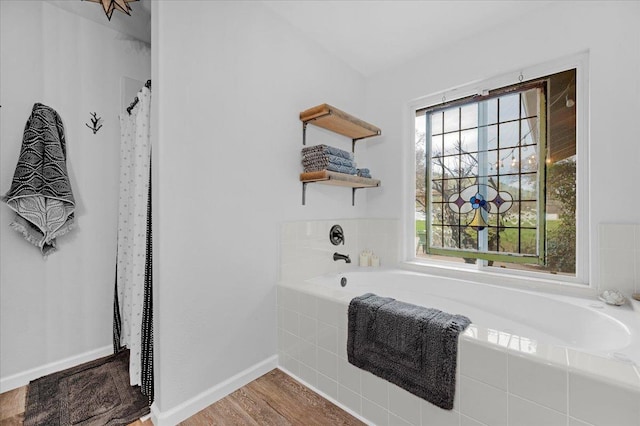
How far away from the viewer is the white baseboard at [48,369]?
1.68m

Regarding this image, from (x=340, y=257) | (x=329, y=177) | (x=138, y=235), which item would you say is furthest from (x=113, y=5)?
(x=340, y=257)

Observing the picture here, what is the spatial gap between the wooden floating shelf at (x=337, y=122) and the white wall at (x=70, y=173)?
1.40m

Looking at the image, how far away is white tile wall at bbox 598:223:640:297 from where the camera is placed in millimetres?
1654

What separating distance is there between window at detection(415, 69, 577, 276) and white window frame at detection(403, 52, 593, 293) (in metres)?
0.05

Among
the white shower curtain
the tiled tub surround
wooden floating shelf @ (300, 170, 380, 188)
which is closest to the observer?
the tiled tub surround

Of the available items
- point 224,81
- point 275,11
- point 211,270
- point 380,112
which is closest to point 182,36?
point 224,81

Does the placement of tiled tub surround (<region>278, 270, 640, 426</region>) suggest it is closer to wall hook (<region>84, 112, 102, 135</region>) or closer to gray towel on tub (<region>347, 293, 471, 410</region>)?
gray towel on tub (<region>347, 293, 471, 410</region>)

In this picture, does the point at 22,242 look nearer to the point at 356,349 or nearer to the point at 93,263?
the point at 93,263

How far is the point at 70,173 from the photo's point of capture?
193 centimetres

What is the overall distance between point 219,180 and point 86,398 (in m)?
1.46

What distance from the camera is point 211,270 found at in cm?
162

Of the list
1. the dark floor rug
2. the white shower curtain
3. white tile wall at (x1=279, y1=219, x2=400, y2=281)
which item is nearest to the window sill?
white tile wall at (x1=279, y1=219, x2=400, y2=281)

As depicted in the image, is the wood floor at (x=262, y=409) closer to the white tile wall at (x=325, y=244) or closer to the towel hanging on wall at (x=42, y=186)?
the white tile wall at (x=325, y=244)

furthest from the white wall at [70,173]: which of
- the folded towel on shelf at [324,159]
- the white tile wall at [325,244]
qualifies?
the folded towel on shelf at [324,159]
